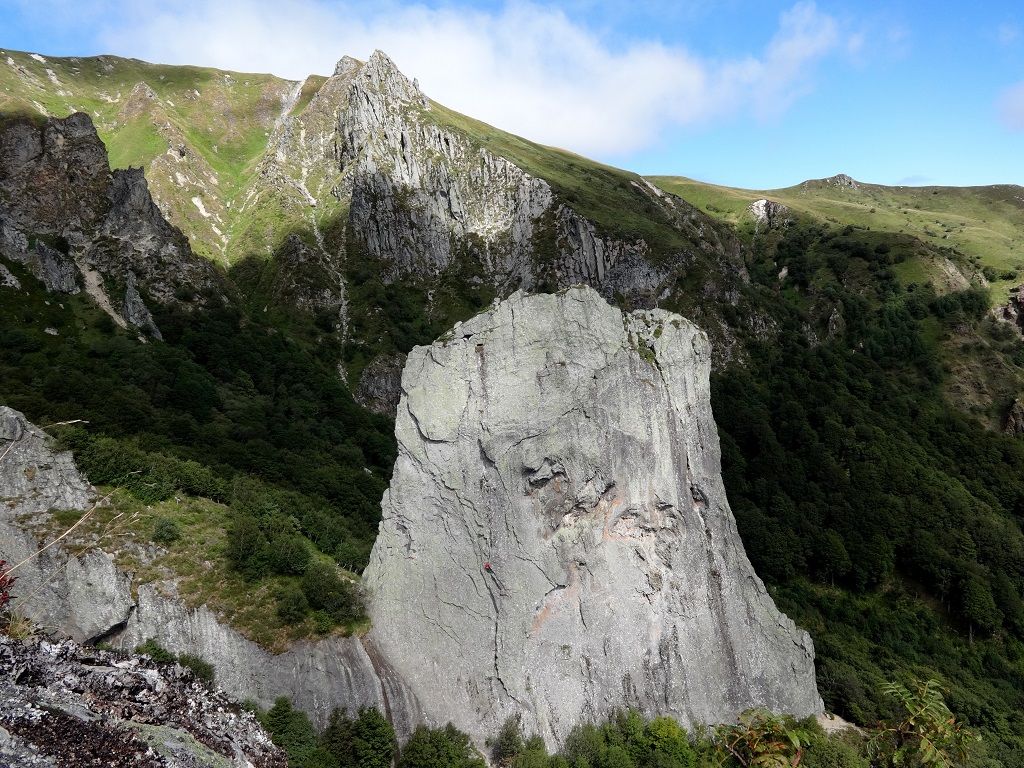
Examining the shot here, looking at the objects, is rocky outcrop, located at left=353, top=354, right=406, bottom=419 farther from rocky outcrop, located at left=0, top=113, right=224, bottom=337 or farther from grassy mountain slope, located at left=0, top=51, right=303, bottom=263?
grassy mountain slope, located at left=0, top=51, right=303, bottom=263

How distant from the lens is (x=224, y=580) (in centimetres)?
3008

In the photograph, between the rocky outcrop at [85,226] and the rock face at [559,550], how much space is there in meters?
69.5

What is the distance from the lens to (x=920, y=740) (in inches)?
1297

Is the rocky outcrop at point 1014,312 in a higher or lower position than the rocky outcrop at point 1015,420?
higher

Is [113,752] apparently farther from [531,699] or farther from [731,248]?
[731,248]

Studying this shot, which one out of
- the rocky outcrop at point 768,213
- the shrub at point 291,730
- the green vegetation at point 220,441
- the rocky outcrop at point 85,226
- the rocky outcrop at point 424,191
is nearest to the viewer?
the shrub at point 291,730

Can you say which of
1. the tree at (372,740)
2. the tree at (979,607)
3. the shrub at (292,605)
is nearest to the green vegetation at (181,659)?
the shrub at (292,605)

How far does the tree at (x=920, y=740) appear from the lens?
103ft

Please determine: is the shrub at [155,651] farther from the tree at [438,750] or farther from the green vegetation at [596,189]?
the green vegetation at [596,189]

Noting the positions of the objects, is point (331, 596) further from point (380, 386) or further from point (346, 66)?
point (346, 66)

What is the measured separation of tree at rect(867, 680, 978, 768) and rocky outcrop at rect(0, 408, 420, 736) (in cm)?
2737

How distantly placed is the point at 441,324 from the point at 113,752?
99160 mm

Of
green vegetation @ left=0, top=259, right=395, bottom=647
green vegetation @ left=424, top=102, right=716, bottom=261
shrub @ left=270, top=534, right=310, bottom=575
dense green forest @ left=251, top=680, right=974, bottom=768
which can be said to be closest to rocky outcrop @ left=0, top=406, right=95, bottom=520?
green vegetation @ left=0, top=259, right=395, bottom=647

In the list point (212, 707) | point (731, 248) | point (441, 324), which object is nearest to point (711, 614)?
point (212, 707)
